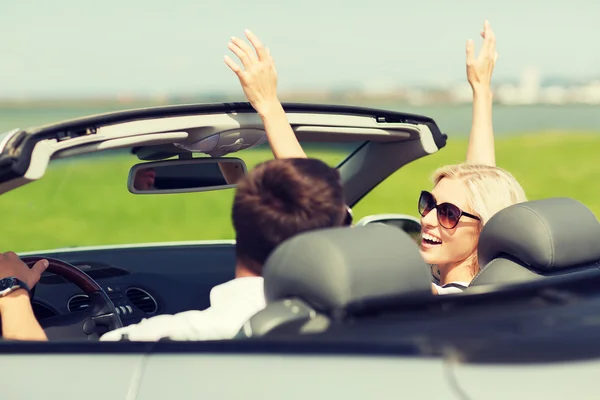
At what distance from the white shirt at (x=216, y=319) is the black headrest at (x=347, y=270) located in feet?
0.68

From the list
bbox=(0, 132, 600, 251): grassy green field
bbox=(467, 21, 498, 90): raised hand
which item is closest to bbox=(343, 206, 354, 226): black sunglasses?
bbox=(467, 21, 498, 90): raised hand

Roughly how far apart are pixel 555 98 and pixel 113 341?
125 m

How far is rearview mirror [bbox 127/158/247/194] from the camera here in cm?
376

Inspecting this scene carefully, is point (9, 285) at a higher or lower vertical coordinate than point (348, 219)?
lower

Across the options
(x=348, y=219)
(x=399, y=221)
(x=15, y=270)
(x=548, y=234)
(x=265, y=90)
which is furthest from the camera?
(x=399, y=221)

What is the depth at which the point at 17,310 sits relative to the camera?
294 centimetres

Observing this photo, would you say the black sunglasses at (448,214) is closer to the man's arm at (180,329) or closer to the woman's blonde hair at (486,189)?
the woman's blonde hair at (486,189)

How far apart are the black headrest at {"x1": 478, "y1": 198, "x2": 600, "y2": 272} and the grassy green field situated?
15550 mm

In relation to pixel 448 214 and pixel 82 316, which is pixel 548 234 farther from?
pixel 82 316

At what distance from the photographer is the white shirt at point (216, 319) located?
260 cm

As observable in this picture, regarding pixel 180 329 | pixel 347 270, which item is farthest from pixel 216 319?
pixel 347 270

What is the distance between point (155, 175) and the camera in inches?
149

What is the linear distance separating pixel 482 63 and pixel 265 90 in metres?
1.34

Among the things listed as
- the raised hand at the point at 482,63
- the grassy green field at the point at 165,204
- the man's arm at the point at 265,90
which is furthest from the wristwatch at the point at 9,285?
the grassy green field at the point at 165,204
